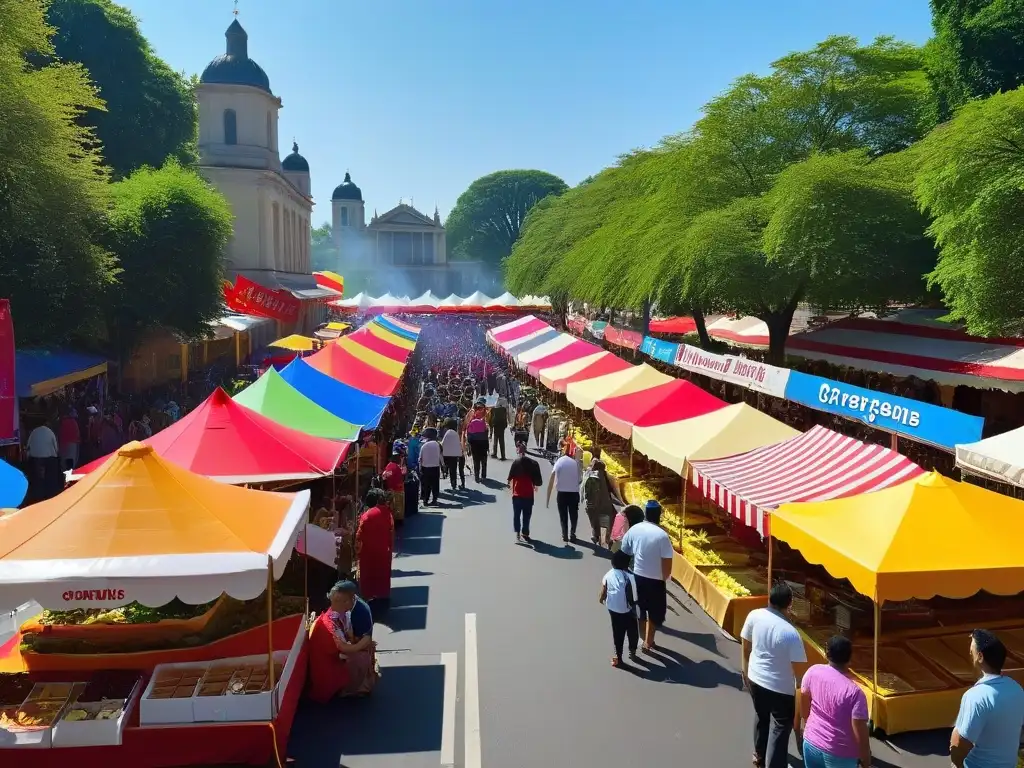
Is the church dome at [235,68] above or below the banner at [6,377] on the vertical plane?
above

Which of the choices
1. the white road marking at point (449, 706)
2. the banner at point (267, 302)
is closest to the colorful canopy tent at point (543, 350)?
the banner at point (267, 302)

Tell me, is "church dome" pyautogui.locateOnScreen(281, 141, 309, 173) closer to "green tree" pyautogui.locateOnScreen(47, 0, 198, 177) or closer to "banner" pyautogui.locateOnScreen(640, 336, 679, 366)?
"green tree" pyautogui.locateOnScreen(47, 0, 198, 177)

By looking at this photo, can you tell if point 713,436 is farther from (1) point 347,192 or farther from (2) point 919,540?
(1) point 347,192

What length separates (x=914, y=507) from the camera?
6.00m

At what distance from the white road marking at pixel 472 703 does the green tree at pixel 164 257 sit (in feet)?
56.1

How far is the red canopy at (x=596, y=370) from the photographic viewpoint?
1667 centimetres

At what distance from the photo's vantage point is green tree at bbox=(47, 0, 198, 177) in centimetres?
2956

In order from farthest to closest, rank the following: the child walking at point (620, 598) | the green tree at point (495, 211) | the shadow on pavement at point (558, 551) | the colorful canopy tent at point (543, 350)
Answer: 1. the green tree at point (495, 211)
2. the colorful canopy tent at point (543, 350)
3. the shadow on pavement at point (558, 551)
4. the child walking at point (620, 598)

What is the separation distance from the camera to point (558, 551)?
10406 mm

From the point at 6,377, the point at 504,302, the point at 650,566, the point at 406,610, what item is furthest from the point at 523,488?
the point at 504,302

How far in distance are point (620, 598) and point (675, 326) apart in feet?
90.5

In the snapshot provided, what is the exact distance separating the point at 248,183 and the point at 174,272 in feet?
85.6

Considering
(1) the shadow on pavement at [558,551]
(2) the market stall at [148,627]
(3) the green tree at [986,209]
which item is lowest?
(1) the shadow on pavement at [558,551]

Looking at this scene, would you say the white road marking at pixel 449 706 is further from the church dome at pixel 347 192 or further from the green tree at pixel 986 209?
the church dome at pixel 347 192
